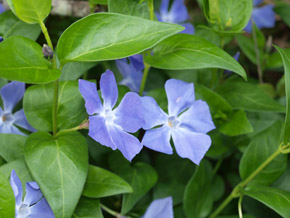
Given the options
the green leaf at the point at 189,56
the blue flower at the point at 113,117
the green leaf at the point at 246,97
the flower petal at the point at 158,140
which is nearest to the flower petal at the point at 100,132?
the blue flower at the point at 113,117

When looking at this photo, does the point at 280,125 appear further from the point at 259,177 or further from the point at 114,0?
the point at 114,0

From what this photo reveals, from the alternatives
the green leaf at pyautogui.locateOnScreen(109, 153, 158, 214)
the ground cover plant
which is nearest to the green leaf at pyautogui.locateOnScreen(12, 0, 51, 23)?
the ground cover plant

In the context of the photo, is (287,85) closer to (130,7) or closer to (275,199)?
(275,199)

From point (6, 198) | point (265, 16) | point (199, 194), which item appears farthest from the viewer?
point (265, 16)

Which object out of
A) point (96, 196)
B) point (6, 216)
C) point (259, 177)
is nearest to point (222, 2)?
point (259, 177)

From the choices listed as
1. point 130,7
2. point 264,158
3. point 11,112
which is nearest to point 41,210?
point 11,112

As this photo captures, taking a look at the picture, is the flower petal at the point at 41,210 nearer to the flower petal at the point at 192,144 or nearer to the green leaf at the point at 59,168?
the green leaf at the point at 59,168
